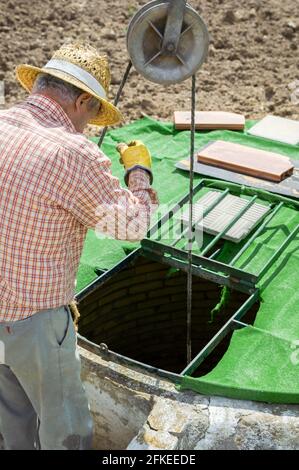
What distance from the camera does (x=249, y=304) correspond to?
3758mm

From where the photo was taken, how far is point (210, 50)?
23.7ft

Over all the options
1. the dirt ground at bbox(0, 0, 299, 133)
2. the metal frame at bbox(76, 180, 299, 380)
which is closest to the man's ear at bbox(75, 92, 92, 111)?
the metal frame at bbox(76, 180, 299, 380)

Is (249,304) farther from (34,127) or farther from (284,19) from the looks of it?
(284,19)

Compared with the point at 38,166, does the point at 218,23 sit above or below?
above

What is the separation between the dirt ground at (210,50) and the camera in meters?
6.43

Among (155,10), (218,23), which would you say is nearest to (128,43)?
(155,10)

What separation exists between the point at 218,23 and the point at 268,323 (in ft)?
15.8

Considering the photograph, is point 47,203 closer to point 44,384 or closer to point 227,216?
point 44,384

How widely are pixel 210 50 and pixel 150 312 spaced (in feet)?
11.7

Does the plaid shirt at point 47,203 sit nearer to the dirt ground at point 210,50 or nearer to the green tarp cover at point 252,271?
the green tarp cover at point 252,271

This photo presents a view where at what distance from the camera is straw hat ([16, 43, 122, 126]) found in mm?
2719

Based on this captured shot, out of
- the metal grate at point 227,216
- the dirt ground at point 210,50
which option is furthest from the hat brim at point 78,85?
the dirt ground at point 210,50

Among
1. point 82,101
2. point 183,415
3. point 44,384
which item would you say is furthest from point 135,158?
point 183,415

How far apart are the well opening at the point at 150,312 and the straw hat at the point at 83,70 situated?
60.8 inches
